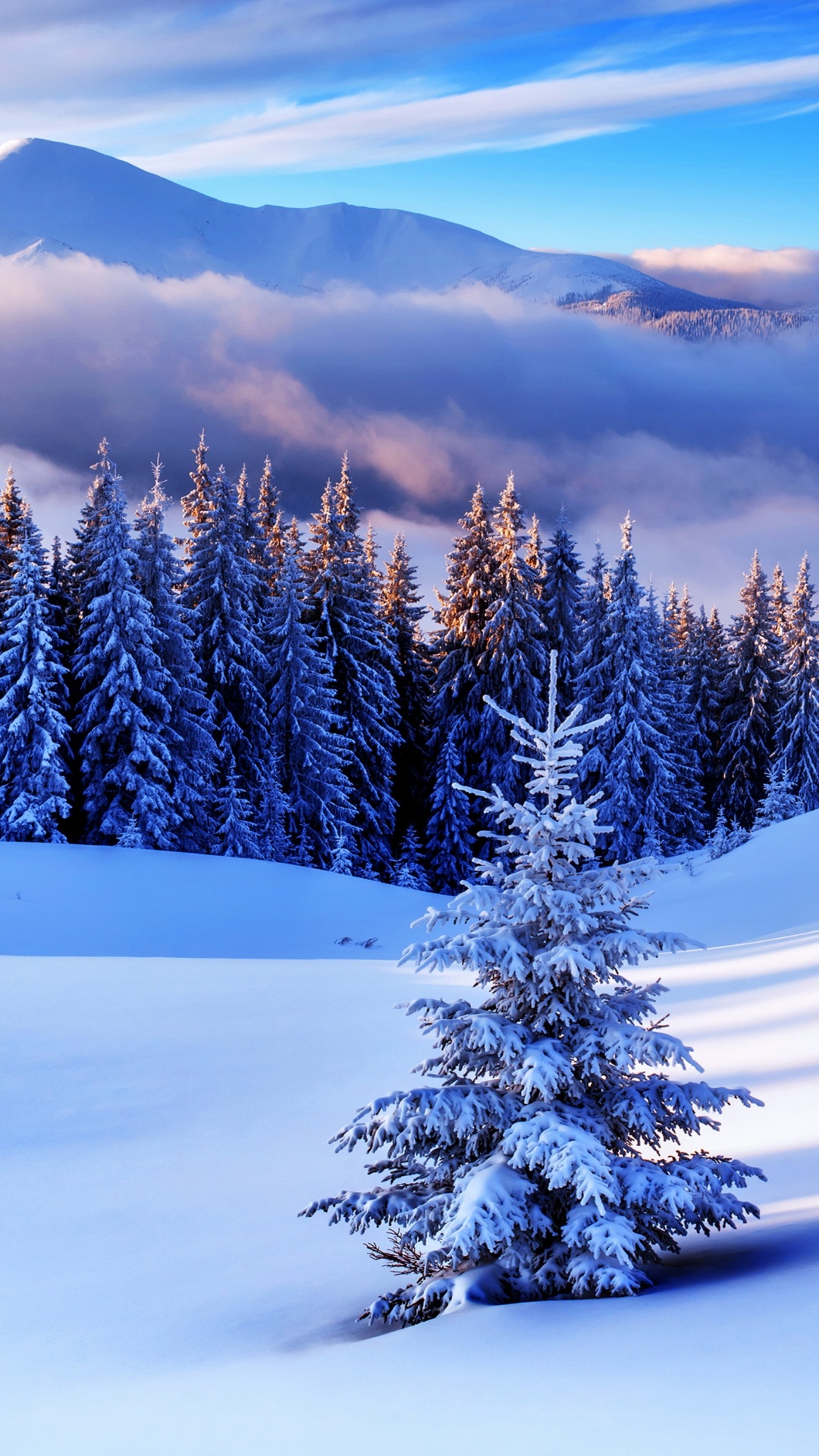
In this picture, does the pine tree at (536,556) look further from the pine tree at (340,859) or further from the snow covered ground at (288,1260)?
the snow covered ground at (288,1260)

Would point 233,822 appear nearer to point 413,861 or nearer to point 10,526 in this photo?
point 413,861

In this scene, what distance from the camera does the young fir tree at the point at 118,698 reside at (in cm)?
2622

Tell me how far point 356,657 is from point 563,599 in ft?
28.6

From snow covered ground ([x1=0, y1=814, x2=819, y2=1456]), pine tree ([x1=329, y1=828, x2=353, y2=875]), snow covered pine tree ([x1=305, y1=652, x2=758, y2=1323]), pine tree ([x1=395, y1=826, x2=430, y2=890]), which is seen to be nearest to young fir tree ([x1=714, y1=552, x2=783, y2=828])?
pine tree ([x1=395, y1=826, x2=430, y2=890])

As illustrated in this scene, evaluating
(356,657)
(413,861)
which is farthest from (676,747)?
(356,657)

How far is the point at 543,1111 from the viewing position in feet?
15.1

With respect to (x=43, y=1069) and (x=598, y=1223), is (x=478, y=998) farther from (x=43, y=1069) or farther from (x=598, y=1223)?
(x=598, y=1223)

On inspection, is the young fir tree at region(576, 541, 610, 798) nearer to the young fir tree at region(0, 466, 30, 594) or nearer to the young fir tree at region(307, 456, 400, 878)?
the young fir tree at region(307, 456, 400, 878)

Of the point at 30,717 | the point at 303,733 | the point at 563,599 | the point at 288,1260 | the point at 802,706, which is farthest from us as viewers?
the point at 802,706

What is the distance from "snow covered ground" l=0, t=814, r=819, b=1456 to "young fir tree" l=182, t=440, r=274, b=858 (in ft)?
57.9

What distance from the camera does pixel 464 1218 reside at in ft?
13.7

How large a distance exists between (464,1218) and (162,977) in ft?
23.9

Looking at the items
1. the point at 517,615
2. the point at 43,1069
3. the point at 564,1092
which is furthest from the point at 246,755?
the point at 564,1092

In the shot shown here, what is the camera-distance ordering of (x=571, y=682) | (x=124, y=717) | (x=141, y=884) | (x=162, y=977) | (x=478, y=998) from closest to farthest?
1. (x=162, y=977)
2. (x=478, y=998)
3. (x=141, y=884)
4. (x=124, y=717)
5. (x=571, y=682)
